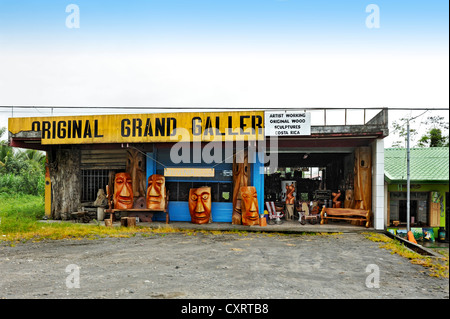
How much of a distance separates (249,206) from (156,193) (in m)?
3.87

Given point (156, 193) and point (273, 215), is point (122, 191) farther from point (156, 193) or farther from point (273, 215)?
point (273, 215)

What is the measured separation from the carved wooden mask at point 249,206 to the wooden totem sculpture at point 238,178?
1.14 ft

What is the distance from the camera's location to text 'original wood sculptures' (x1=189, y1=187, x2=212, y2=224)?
1302 cm

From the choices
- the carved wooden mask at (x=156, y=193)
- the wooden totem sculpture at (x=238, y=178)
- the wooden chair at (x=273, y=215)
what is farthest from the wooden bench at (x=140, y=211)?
the wooden chair at (x=273, y=215)

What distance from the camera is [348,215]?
13375 mm

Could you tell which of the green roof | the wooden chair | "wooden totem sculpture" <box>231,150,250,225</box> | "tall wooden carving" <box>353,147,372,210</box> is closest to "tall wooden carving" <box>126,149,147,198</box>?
"wooden totem sculpture" <box>231,150,250,225</box>

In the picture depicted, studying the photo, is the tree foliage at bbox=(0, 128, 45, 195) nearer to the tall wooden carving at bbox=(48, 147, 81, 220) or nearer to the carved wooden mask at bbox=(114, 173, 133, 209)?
the tall wooden carving at bbox=(48, 147, 81, 220)

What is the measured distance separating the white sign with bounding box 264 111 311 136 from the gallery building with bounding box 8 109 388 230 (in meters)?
0.04

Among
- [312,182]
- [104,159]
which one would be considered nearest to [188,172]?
[104,159]

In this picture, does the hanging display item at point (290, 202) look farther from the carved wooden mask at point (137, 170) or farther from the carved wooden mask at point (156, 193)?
the carved wooden mask at point (137, 170)

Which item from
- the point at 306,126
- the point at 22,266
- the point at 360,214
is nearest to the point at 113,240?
the point at 22,266

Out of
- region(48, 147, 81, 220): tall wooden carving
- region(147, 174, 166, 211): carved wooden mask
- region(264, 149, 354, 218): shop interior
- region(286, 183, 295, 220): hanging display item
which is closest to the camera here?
region(147, 174, 166, 211): carved wooden mask

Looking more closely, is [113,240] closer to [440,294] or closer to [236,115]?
[236,115]

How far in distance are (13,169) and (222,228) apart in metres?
25.6
